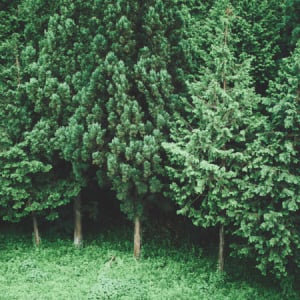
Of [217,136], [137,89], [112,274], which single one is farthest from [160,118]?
[112,274]

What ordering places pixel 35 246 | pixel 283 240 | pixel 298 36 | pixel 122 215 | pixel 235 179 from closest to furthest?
1. pixel 283 240
2. pixel 235 179
3. pixel 298 36
4. pixel 35 246
5. pixel 122 215

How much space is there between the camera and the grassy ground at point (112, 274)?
414 inches

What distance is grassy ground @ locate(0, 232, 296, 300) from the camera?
34.5 feet

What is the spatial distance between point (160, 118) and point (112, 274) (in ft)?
14.7

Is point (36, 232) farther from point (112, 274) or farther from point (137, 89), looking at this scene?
point (137, 89)

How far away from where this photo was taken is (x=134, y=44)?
1077cm

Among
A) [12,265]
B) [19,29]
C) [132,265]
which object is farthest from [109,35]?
[12,265]

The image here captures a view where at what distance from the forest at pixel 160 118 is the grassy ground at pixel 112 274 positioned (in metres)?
0.45

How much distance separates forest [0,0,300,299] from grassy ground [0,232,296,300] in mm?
455

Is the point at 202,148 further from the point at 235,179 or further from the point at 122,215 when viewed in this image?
the point at 122,215

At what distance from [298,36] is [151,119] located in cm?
473

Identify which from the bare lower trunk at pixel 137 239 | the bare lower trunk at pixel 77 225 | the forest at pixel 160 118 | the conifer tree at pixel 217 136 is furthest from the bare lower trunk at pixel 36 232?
the conifer tree at pixel 217 136

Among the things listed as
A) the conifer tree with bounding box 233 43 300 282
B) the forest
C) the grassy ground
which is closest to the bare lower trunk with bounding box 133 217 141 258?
the forest

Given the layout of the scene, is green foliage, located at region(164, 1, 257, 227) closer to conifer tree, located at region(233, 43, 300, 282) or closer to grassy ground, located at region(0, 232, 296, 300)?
conifer tree, located at region(233, 43, 300, 282)
